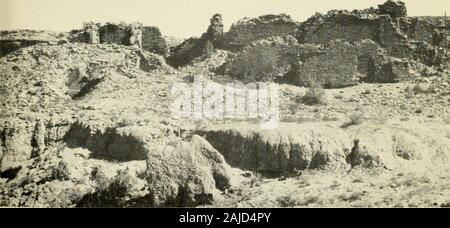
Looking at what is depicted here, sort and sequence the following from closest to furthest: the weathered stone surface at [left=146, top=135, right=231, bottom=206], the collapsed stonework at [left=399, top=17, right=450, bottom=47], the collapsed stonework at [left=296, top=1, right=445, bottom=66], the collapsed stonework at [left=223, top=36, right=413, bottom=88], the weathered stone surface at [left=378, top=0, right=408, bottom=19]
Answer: the weathered stone surface at [left=146, top=135, right=231, bottom=206], the collapsed stonework at [left=223, top=36, right=413, bottom=88], the collapsed stonework at [left=296, top=1, right=445, bottom=66], the weathered stone surface at [left=378, top=0, right=408, bottom=19], the collapsed stonework at [left=399, top=17, right=450, bottom=47]

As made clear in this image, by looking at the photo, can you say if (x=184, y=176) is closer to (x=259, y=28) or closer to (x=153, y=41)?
(x=259, y=28)

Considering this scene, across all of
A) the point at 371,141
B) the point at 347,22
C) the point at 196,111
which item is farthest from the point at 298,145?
the point at 347,22

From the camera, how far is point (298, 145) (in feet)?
42.7

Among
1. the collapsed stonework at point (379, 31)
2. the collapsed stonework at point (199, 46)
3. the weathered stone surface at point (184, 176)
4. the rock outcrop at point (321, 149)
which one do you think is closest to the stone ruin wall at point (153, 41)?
the collapsed stonework at point (199, 46)

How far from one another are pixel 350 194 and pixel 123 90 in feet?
27.0

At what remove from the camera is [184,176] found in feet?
39.3

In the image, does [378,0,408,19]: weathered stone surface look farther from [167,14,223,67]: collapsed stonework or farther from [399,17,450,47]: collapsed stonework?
[167,14,223,67]: collapsed stonework

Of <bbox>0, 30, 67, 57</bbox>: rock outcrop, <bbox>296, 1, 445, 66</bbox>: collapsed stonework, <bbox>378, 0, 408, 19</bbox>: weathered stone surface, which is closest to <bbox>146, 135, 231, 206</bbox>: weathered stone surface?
<bbox>296, 1, 445, 66</bbox>: collapsed stonework

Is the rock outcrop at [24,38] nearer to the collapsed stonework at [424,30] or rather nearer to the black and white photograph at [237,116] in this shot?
the black and white photograph at [237,116]

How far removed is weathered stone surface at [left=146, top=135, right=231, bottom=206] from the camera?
11.9 metres

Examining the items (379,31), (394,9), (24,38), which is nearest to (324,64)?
(379,31)

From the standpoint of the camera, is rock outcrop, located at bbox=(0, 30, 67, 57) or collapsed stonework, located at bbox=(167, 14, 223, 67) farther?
rock outcrop, located at bbox=(0, 30, 67, 57)
